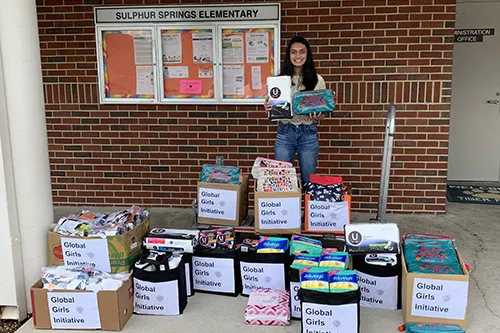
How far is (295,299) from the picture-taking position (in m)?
2.86

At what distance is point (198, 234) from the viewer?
10.7 feet

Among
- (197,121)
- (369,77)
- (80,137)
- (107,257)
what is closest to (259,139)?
(197,121)

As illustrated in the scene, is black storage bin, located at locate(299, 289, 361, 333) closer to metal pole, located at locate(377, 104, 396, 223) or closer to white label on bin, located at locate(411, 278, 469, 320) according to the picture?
white label on bin, located at locate(411, 278, 469, 320)

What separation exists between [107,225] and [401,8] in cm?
316

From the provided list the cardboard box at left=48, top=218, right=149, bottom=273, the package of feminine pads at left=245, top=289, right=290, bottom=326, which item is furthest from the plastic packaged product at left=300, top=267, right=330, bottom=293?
the cardboard box at left=48, top=218, right=149, bottom=273

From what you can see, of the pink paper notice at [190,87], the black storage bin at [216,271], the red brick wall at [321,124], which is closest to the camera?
the black storage bin at [216,271]

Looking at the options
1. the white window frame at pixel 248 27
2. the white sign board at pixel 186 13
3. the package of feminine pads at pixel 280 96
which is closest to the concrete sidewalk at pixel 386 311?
the package of feminine pads at pixel 280 96

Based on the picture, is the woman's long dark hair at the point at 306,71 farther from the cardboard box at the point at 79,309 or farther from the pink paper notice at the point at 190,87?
the cardboard box at the point at 79,309

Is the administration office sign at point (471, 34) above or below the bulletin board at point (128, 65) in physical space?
above

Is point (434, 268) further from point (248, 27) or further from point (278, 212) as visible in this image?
point (248, 27)

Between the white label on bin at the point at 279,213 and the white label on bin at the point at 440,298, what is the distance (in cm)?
99

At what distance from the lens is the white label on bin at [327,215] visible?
3.48 meters

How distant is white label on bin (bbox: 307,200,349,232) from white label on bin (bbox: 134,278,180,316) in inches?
43.7

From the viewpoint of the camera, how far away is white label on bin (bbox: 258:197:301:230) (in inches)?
135
